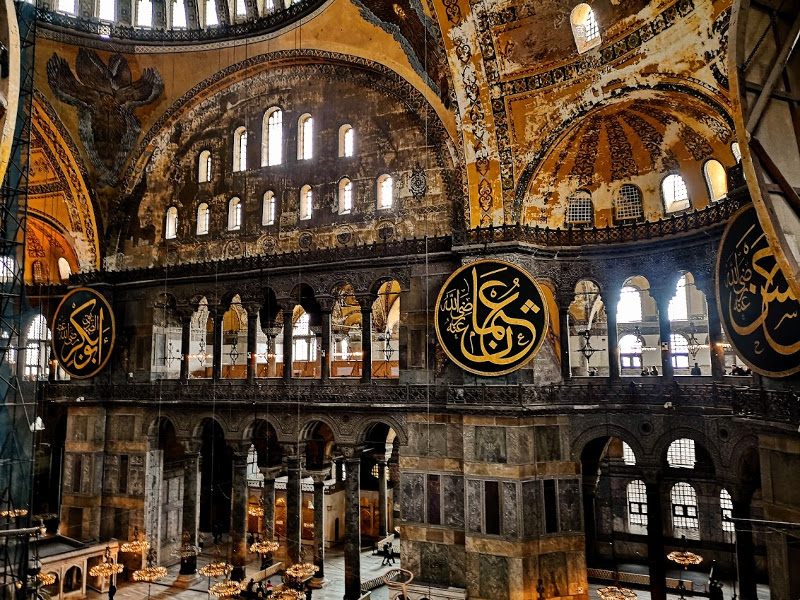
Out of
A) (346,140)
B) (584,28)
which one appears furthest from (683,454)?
(346,140)

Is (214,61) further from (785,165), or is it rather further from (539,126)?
(785,165)

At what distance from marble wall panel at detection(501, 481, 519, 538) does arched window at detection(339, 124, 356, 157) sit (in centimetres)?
869

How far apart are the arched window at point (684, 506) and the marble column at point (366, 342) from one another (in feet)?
31.3

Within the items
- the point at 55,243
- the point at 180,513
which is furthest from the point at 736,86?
the point at 55,243

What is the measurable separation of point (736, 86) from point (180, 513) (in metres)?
17.5

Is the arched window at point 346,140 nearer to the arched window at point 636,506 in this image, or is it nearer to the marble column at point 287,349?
the marble column at point 287,349

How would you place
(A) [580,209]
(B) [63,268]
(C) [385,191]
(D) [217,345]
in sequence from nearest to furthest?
(A) [580,209] → (C) [385,191] → (D) [217,345] → (B) [63,268]

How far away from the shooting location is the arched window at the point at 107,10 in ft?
52.5

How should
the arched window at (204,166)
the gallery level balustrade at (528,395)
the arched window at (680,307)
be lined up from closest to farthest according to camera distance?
the gallery level balustrade at (528,395), the arched window at (204,166), the arched window at (680,307)

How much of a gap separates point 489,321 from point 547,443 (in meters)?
2.76

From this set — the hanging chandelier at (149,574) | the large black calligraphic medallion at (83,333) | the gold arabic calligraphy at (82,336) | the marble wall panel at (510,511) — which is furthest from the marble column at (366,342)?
the gold arabic calligraphy at (82,336)

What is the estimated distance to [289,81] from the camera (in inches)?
626

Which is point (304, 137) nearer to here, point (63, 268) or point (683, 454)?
point (63, 268)

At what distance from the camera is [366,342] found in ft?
47.2
